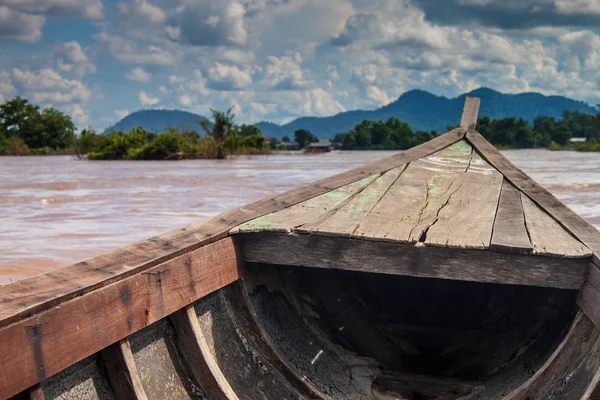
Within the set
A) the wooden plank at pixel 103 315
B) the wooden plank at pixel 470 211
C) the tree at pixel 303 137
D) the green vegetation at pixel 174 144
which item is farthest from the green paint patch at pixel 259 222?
the tree at pixel 303 137

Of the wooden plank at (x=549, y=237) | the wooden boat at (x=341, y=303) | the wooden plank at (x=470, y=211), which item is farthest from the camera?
the wooden plank at (x=470, y=211)

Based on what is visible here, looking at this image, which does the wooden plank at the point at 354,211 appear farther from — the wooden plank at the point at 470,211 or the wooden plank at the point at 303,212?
the wooden plank at the point at 470,211

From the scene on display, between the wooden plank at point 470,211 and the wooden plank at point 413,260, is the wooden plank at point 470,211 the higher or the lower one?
the higher one

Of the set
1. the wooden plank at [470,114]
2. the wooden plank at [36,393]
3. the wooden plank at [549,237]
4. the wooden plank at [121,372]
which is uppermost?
the wooden plank at [470,114]

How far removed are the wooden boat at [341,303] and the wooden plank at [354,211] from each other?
1 centimetres

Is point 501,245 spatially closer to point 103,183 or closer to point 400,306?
point 400,306

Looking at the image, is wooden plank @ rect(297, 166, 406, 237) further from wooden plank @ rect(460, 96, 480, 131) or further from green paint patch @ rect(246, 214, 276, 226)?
wooden plank @ rect(460, 96, 480, 131)

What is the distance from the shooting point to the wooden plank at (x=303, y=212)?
92.0 inches

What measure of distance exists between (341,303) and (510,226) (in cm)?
98

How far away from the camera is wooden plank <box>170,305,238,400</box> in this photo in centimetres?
204

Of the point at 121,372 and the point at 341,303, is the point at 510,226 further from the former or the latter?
the point at 121,372

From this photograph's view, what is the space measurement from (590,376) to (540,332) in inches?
33.3

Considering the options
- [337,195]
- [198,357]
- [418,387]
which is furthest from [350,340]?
[198,357]

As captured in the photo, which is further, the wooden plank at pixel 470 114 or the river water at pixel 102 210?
the river water at pixel 102 210
